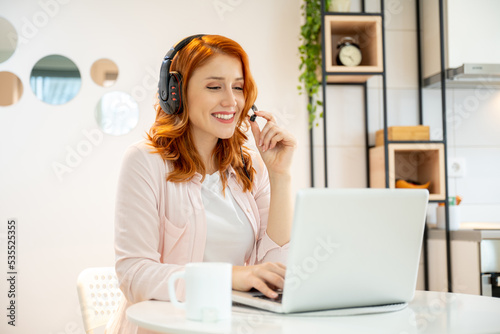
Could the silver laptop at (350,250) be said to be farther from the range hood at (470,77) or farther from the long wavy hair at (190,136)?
the range hood at (470,77)

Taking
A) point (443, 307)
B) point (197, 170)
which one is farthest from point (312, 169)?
point (443, 307)

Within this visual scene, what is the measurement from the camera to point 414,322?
2.89ft

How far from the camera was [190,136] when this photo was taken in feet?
5.08

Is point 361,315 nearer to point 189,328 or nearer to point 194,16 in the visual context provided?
point 189,328

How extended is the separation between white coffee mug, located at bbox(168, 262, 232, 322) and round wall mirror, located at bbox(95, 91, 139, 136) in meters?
2.19

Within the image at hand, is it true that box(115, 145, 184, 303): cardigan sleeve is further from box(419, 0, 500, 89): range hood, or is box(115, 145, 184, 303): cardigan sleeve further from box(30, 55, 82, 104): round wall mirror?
box(419, 0, 500, 89): range hood

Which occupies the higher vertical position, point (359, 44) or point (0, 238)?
point (359, 44)

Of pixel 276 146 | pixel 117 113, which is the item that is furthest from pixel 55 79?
pixel 276 146

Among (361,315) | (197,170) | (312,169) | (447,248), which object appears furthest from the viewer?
(312,169)

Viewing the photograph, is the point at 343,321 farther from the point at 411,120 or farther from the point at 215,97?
the point at 411,120

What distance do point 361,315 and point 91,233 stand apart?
2.23m

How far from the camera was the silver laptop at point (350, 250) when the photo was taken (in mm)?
870

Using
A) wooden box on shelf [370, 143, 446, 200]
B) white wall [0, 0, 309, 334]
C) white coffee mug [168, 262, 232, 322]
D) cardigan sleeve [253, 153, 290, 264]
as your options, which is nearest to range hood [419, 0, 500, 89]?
wooden box on shelf [370, 143, 446, 200]

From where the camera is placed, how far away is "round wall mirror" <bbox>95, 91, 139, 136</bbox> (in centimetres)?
295
